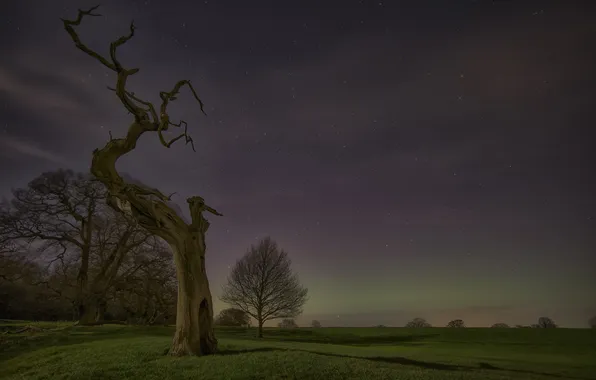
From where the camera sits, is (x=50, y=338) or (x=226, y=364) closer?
(x=226, y=364)

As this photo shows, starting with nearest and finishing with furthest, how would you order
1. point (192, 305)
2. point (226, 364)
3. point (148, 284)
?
point (226, 364) < point (192, 305) < point (148, 284)

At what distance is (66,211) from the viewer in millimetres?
33781

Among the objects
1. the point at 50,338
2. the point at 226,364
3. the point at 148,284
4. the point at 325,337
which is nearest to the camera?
the point at 226,364

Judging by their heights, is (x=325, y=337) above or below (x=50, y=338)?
below

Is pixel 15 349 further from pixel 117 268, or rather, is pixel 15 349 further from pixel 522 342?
pixel 522 342

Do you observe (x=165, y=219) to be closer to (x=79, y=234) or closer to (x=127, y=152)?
(x=127, y=152)

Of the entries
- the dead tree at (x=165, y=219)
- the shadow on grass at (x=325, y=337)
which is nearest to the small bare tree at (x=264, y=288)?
the shadow on grass at (x=325, y=337)

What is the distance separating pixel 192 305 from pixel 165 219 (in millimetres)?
4841

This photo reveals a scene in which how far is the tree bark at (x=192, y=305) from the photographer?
1795cm

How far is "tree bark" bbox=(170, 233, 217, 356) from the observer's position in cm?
1795

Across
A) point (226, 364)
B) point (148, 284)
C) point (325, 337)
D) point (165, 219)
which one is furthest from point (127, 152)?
point (325, 337)

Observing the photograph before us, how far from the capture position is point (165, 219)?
19750 mm

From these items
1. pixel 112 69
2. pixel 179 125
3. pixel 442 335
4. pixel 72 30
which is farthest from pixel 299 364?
pixel 442 335

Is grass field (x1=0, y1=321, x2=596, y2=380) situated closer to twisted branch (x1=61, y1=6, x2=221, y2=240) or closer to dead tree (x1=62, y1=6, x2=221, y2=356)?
dead tree (x1=62, y1=6, x2=221, y2=356)
